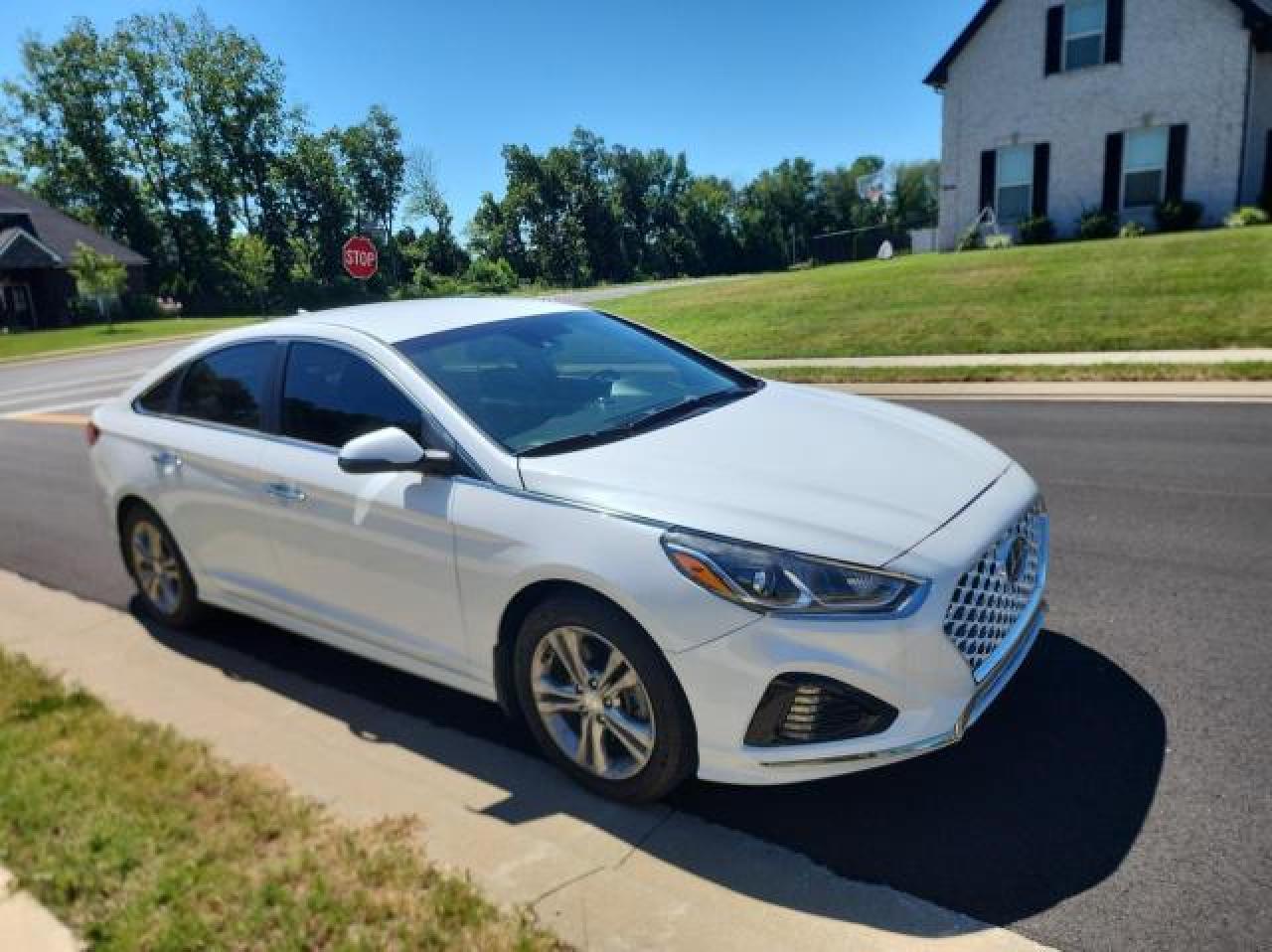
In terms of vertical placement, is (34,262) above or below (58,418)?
above

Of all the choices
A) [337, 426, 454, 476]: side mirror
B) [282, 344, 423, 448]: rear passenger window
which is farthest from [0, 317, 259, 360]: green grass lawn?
[337, 426, 454, 476]: side mirror

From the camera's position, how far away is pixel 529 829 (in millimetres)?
3135

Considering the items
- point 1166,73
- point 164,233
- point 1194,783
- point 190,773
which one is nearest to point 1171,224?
point 1166,73

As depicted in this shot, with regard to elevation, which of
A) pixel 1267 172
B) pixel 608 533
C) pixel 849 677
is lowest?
pixel 849 677

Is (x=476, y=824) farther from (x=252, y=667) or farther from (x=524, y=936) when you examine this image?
(x=252, y=667)

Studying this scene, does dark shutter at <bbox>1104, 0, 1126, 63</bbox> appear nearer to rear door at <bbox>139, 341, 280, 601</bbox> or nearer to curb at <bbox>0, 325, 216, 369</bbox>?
rear door at <bbox>139, 341, 280, 601</bbox>

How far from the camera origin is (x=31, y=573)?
643 cm

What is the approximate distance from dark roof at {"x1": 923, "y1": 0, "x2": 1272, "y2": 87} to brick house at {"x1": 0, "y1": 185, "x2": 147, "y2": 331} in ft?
149

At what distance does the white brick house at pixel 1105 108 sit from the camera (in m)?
20.2

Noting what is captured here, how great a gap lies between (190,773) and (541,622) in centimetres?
145

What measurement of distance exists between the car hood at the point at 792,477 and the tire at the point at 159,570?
2.49 metres

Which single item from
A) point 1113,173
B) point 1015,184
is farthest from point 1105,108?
point 1015,184

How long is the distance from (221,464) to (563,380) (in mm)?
1634

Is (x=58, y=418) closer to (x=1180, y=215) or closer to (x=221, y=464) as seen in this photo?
(x=221, y=464)
